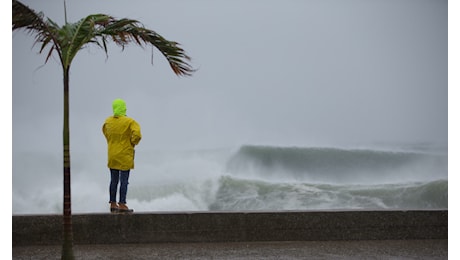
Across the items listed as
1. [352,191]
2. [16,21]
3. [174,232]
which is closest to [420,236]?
[174,232]

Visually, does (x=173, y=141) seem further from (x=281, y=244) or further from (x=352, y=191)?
(x=281, y=244)

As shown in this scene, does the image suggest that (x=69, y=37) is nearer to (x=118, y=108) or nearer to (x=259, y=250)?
(x=118, y=108)

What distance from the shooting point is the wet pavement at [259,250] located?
275 inches

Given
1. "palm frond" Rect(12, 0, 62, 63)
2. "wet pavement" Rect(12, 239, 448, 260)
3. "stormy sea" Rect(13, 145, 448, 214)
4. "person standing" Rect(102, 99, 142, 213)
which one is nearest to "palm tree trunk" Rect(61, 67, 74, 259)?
"palm frond" Rect(12, 0, 62, 63)

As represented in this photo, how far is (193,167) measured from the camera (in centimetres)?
2931

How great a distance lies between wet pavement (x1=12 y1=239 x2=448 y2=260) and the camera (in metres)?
6.98

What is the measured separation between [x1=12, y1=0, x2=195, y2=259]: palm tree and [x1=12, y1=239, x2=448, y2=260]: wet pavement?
1.07 m

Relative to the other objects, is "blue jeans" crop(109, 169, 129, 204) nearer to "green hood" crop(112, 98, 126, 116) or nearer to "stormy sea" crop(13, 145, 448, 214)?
"green hood" crop(112, 98, 126, 116)

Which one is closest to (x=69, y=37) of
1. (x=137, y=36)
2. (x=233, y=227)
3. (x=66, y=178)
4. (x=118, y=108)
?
(x=137, y=36)

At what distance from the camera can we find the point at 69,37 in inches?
238

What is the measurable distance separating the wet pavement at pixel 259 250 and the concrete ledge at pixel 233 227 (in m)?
0.11

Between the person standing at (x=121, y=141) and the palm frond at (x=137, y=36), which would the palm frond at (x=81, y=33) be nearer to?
the palm frond at (x=137, y=36)

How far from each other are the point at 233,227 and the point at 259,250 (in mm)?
593

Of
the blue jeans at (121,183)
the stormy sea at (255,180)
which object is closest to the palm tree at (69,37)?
the blue jeans at (121,183)
